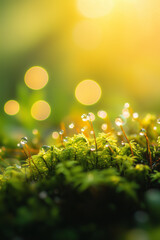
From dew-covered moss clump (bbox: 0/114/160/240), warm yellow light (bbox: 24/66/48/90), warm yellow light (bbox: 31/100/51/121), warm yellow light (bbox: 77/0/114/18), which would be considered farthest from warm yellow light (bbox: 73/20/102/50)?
dew-covered moss clump (bbox: 0/114/160/240)

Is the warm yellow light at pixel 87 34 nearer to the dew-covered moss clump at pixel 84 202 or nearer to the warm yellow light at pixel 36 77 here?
the warm yellow light at pixel 36 77

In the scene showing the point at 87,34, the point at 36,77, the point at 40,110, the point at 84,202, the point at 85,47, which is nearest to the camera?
the point at 84,202

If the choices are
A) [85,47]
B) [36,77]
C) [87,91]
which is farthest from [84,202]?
[85,47]

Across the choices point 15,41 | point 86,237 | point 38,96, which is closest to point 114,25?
point 15,41

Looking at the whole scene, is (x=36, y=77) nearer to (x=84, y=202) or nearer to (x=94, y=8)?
(x=94, y=8)

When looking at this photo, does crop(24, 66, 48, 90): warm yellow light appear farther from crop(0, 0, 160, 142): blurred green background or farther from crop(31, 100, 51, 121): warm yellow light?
crop(31, 100, 51, 121): warm yellow light

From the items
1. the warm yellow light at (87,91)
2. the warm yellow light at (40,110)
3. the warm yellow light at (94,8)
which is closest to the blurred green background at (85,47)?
the warm yellow light at (94,8)
